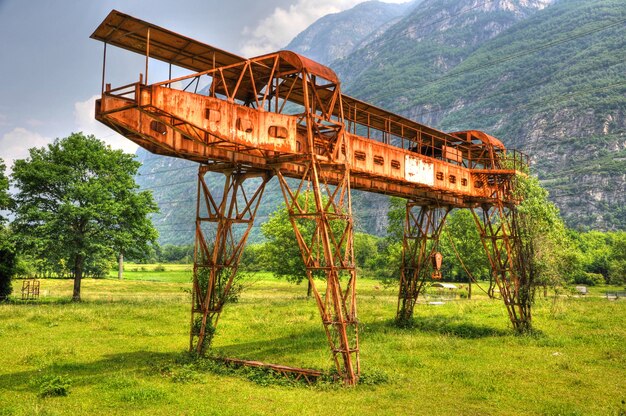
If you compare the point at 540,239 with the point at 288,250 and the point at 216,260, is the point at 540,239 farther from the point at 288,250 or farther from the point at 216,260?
the point at 216,260

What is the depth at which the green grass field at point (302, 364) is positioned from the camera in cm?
1420

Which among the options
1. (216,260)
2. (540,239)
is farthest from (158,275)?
(216,260)

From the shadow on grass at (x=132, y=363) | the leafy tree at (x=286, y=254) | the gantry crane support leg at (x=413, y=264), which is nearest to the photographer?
the shadow on grass at (x=132, y=363)

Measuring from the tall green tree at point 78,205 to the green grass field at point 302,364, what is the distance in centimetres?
622

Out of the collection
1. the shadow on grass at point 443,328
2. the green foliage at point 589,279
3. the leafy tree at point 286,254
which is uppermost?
the leafy tree at point 286,254

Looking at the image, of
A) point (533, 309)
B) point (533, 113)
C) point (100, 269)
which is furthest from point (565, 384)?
point (533, 113)

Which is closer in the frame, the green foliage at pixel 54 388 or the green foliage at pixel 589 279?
the green foliage at pixel 54 388

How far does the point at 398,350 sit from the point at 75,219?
28.7 meters

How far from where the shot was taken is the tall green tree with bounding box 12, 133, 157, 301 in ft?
126

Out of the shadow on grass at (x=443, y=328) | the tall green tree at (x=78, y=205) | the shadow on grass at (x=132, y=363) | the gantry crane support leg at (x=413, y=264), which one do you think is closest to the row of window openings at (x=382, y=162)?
the gantry crane support leg at (x=413, y=264)

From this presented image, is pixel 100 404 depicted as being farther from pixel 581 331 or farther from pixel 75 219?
pixel 75 219

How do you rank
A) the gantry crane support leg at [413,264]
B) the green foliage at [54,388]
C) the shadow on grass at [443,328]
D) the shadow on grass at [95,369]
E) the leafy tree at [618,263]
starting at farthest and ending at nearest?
1. the leafy tree at [618,263]
2. the gantry crane support leg at [413,264]
3. the shadow on grass at [443,328]
4. the shadow on grass at [95,369]
5. the green foliage at [54,388]

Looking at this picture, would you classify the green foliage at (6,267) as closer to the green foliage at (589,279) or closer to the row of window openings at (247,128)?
the row of window openings at (247,128)

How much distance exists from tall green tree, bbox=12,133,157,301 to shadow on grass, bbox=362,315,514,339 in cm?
2166
